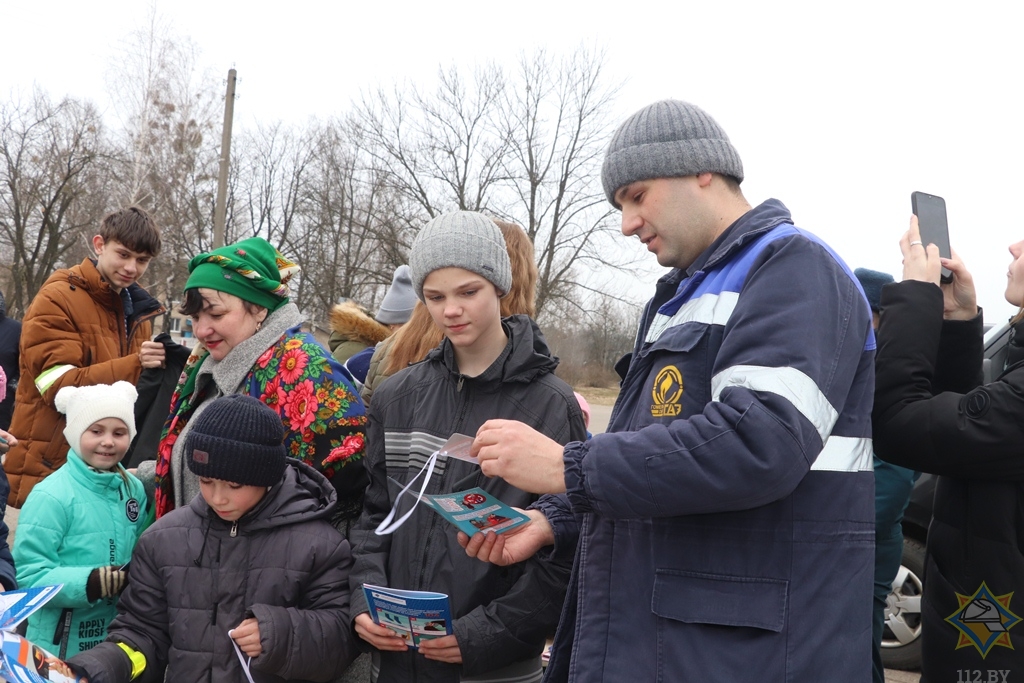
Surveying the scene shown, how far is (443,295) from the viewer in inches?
99.7

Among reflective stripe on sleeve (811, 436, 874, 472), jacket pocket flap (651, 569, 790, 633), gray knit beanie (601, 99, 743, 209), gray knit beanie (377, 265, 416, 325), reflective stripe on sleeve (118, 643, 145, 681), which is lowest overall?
reflective stripe on sleeve (118, 643, 145, 681)

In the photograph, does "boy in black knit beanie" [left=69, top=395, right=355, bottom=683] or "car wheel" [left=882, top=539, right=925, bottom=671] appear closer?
"boy in black knit beanie" [left=69, top=395, right=355, bottom=683]

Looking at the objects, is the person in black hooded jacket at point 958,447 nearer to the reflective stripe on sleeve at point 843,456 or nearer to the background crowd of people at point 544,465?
the background crowd of people at point 544,465

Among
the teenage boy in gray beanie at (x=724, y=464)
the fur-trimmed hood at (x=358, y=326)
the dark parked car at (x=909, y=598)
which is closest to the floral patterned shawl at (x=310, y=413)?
the teenage boy in gray beanie at (x=724, y=464)

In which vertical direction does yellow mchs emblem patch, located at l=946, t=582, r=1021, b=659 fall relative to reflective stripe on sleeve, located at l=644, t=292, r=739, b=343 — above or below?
below

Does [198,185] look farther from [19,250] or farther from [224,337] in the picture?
[224,337]

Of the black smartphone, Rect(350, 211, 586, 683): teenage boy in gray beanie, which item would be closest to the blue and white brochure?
Rect(350, 211, 586, 683): teenage boy in gray beanie

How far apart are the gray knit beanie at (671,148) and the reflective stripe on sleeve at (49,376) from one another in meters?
3.02

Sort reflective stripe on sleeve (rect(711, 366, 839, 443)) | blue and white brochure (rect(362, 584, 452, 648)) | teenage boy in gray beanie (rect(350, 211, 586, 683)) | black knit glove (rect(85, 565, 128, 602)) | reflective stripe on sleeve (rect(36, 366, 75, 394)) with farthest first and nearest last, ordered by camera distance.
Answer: reflective stripe on sleeve (rect(36, 366, 75, 394))
black knit glove (rect(85, 565, 128, 602))
teenage boy in gray beanie (rect(350, 211, 586, 683))
blue and white brochure (rect(362, 584, 452, 648))
reflective stripe on sleeve (rect(711, 366, 839, 443))

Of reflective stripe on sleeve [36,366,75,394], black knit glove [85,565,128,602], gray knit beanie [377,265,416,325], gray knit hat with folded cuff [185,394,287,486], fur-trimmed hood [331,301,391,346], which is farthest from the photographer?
fur-trimmed hood [331,301,391,346]

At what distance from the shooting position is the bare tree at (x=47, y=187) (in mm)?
26703

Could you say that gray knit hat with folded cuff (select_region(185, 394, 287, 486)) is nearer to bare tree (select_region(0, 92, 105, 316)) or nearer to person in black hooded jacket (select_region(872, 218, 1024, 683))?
person in black hooded jacket (select_region(872, 218, 1024, 683))

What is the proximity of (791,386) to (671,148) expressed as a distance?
1.91 feet

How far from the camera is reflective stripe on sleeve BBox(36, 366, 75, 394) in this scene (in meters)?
3.81
